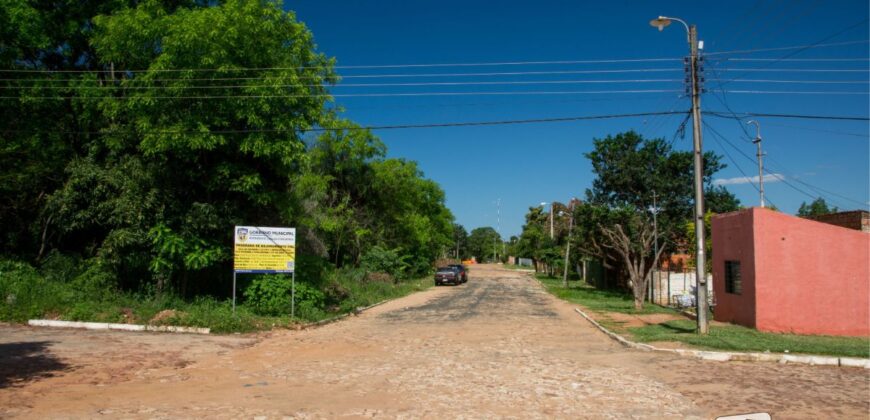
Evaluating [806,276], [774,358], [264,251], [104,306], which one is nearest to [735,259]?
[806,276]

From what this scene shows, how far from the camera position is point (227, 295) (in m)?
19.6

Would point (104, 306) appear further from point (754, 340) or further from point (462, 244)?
point (462, 244)

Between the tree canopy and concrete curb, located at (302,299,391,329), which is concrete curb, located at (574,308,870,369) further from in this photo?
the tree canopy

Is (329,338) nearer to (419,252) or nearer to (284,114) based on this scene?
(284,114)

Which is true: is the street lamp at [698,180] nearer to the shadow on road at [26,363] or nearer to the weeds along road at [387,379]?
the weeds along road at [387,379]

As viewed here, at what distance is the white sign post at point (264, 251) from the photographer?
17.0 m

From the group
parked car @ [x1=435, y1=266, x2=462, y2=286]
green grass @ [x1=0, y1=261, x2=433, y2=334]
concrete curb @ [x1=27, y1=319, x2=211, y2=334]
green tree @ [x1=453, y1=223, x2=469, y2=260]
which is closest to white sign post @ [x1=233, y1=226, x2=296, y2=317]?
green grass @ [x1=0, y1=261, x2=433, y2=334]

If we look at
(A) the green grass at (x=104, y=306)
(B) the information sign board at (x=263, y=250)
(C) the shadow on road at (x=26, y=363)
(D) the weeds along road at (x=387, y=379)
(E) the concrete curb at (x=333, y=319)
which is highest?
(B) the information sign board at (x=263, y=250)

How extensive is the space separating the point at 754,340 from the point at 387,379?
29.4 ft

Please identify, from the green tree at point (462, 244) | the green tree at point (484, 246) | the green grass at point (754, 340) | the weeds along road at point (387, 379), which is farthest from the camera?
the green tree at point (484, 246)

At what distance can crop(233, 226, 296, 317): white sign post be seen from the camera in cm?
1705

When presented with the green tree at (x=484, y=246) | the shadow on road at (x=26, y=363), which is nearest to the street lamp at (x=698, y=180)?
the shadow on road at (x=26, y=363)

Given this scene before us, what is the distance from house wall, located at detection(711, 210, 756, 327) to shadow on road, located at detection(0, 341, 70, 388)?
1617 centimetres

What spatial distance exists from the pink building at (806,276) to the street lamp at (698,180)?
5.33ft
